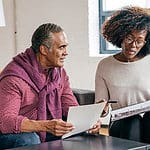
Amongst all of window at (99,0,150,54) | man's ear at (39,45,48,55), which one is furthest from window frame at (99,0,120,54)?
man's ear at (39,45,48,55)

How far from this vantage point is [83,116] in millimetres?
1710

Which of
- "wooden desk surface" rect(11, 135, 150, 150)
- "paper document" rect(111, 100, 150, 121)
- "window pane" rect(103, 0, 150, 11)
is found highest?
"window pane" rect(103, 0, 150, 11)

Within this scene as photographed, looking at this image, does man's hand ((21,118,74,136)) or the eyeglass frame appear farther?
the eyeglass frame

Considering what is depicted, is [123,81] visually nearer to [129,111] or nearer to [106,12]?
[129,111]

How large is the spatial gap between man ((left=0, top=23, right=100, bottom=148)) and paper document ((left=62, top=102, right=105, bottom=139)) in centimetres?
8

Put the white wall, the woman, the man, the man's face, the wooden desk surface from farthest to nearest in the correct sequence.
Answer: the white wall, the woman, the man's face, the man, the wooden desk surface

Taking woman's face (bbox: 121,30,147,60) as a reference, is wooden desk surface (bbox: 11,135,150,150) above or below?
below

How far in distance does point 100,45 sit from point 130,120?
1729 mm

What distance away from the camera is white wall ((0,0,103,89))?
3646 mm

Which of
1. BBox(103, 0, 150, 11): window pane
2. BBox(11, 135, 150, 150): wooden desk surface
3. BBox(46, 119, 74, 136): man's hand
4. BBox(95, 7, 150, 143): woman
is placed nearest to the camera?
BBox(11, 135, 150, 150): wooden desk surface

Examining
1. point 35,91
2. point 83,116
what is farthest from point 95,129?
point 35,91

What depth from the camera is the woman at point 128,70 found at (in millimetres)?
2109

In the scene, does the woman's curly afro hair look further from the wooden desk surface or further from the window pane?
the window pane

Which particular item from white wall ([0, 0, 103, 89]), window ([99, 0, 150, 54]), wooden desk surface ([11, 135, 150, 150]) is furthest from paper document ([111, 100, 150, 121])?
window ([99, 0, 150, 54])
